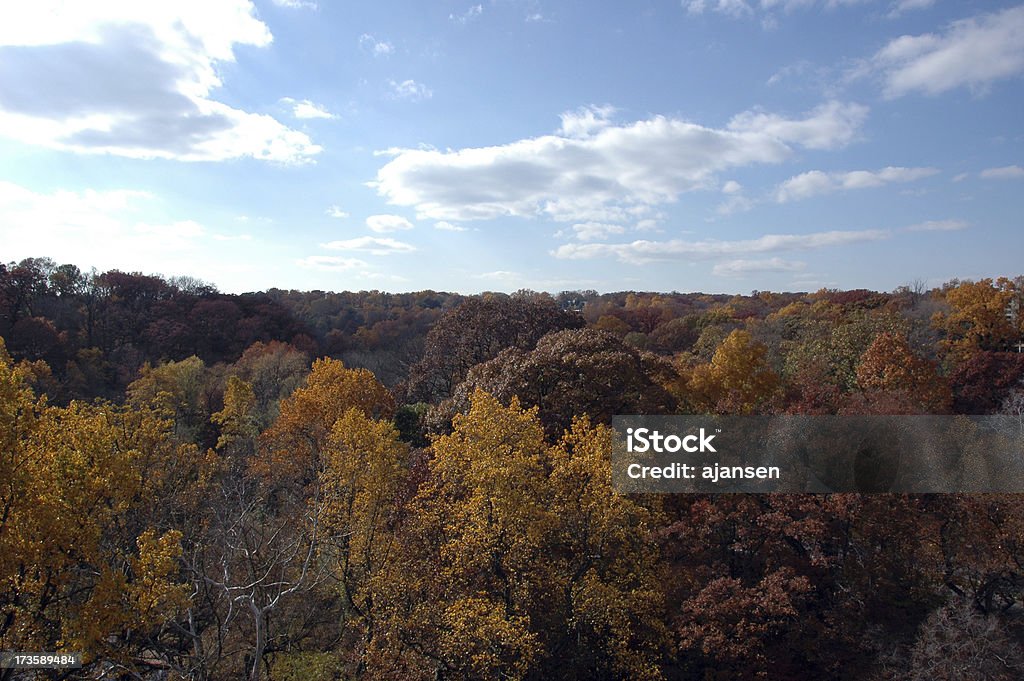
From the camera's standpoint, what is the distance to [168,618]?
10461mm

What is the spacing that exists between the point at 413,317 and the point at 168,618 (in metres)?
70.1

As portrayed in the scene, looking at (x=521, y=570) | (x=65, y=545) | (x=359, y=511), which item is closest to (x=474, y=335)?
(x=359, y=511)

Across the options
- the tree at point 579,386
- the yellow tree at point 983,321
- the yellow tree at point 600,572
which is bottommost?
the yellow tree at point 600,572

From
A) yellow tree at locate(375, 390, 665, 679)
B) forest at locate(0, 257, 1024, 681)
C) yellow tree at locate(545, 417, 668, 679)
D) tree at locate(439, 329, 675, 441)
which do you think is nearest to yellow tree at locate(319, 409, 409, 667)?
forest at locate(0, 257, 1024, 681)

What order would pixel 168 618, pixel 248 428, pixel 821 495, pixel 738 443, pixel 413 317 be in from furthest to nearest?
pixel 413 317 → pixel 248 428 → pixel 738 443 → pixel 821 495 → pixel 168 618

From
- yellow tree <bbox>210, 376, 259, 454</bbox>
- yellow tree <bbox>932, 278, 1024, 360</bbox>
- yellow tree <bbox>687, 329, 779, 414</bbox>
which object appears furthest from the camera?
yellow tree <bbox>932, 278, 1024, 360</bbox>

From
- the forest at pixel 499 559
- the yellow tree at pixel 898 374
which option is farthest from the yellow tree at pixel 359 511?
the yellow tree at pixel 898 374

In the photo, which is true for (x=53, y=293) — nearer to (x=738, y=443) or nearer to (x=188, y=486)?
(x=188, y=486)

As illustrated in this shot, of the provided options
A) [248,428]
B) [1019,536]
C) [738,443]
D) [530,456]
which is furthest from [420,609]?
[248,428]

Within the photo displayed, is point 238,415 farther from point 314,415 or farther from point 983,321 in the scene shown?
point 983,321

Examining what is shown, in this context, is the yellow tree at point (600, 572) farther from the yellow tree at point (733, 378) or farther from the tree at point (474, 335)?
the tree at point (474, 335)

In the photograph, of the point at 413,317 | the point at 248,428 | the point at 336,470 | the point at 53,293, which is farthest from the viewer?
the point at 413,317

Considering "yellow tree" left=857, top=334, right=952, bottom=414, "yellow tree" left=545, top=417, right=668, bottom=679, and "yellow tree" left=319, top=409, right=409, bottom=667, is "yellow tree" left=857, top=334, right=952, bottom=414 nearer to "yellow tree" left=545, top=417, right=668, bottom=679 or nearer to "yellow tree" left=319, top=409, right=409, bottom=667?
"yellow tree" left=545, top=417, right=668, bottom=679

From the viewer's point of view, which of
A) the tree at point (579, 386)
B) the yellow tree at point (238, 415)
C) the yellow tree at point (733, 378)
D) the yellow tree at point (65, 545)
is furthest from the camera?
the yellow tree at point (238, 415)
